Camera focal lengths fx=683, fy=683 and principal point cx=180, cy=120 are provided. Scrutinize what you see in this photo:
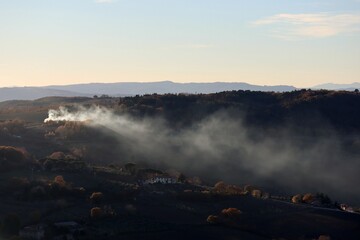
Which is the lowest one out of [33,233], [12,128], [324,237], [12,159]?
[324,237]

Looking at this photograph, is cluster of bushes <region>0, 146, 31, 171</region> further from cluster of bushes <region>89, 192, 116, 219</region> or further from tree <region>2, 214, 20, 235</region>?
tree <region>2, 214, 20, 235</region>

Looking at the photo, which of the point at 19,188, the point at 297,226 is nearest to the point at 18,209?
the point at 19,188

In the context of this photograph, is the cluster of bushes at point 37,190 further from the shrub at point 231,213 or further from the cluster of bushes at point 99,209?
the shrub at point 231,213

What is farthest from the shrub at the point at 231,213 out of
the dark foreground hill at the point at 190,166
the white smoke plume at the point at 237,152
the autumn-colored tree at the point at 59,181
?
the white smoke plume at the point at 237,152

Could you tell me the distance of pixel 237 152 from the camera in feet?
443

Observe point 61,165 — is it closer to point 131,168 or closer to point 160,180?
point 131,168

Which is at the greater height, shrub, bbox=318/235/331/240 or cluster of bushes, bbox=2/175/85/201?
cluster of bushes, bbox=2/175/85/201

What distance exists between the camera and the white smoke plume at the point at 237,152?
115 m

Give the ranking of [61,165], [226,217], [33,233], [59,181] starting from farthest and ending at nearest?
[61,165]
[59,181]
[226,217]
[33,233]

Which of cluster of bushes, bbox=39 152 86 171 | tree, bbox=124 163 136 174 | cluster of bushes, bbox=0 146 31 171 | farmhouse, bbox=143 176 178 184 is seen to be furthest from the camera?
tree, bbox=124 163 136 174

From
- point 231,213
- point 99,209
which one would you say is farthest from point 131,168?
point 99,209

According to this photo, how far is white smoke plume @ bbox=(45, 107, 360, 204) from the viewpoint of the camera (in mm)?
114812

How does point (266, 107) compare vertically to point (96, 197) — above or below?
above

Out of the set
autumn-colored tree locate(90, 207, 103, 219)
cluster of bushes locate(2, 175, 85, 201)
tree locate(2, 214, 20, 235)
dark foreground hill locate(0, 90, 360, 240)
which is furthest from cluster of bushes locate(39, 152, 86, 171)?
tree locate(2, 214, 20, 235)
